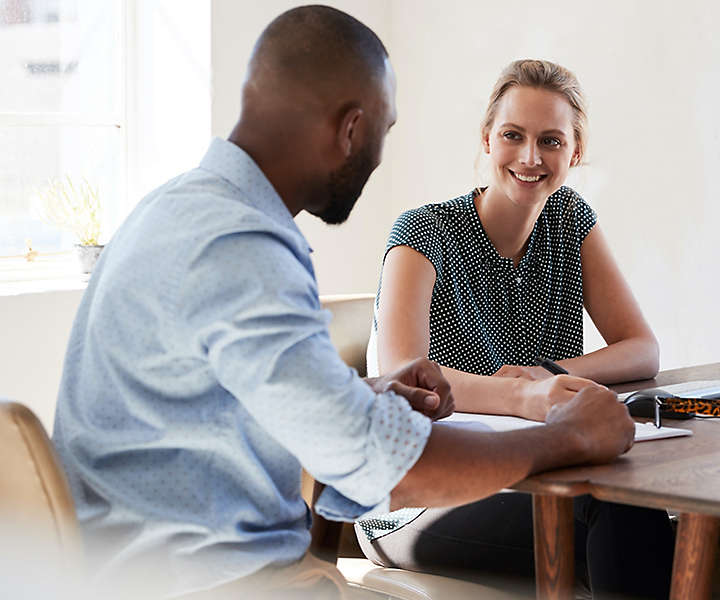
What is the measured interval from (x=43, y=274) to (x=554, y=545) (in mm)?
2686

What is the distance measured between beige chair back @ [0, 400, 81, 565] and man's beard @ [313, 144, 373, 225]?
46 centimetres

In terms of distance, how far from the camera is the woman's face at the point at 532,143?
7.15 ft

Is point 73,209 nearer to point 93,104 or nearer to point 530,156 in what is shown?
point 93,104

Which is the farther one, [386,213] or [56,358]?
[386,213]

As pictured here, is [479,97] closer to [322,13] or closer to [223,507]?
[322,13]

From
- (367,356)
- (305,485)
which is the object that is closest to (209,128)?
(367,356)

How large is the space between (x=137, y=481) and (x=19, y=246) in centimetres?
272

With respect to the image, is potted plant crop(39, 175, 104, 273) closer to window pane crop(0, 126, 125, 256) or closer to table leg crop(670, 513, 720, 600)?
window pane crop(0, 126, 125, 256)

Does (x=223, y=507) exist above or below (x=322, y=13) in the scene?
below

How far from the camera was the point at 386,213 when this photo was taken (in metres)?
4.41

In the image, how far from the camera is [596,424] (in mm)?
1280

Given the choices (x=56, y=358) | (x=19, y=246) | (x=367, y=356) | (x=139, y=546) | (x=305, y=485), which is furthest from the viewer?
(x=19, y=246)

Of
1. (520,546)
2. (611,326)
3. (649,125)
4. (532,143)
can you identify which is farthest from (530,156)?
(649,125)

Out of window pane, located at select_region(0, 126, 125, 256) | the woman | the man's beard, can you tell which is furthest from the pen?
window pane, located at select_region(0, 126, 125, 256)
